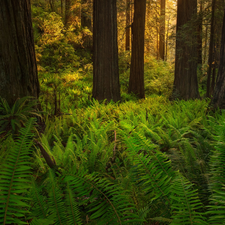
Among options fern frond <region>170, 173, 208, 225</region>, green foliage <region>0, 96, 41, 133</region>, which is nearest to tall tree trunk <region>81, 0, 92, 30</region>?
green foliage <region>0, 96, 41, 133</region>

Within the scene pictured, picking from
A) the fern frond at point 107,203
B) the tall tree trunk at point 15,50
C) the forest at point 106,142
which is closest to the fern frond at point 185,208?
the forest at point 106,142

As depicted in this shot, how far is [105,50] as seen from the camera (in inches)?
257

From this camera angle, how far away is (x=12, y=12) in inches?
115

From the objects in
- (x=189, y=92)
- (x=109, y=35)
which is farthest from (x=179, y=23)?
(x=109, y=35)

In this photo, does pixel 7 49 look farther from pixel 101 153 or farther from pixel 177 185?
pixel 177 185

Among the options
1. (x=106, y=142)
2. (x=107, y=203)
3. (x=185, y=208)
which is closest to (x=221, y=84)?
(x=106, y=142)

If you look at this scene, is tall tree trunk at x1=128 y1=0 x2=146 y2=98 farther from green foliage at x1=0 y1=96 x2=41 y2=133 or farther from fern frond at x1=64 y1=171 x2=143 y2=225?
fern frond at x1=64 y1=171 x2=143 y2=225

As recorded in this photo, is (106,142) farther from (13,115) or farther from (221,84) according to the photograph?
(221,84)

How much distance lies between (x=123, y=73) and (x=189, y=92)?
6.53 m

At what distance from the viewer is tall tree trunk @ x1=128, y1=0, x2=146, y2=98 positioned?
909cm

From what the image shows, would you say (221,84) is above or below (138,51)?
below

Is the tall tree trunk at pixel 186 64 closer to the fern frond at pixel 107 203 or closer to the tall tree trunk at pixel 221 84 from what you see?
the tall tree trunk at pixel 221 84

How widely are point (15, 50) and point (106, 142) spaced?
2137 millimetres

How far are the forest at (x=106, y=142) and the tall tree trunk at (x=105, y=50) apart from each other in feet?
0.12
